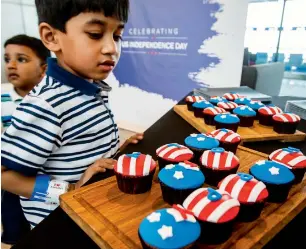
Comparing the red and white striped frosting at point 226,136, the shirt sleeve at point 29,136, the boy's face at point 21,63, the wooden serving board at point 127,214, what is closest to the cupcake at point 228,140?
the red and white striped frosting at point 226,136

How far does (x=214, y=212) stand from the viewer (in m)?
0.56

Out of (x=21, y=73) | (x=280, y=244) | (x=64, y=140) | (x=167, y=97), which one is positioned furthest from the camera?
(x=167, y=97)

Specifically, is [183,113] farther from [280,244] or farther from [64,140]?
[280,244]

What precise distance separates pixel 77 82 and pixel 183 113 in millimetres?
614

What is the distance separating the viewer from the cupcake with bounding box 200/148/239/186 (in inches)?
30.1

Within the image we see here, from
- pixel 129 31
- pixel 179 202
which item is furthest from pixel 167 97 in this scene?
pixel 179 202

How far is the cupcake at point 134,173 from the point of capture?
70 cm

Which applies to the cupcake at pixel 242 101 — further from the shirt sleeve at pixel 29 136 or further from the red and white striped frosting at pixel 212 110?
the shirt sleeve at pixel 29 136

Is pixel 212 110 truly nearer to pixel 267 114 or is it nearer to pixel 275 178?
pixel 267 114

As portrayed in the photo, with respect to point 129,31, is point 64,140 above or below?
below

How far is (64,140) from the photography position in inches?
35.8

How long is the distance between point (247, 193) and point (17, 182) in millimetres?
682

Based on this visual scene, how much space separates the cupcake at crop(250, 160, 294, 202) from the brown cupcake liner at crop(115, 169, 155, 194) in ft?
0.96

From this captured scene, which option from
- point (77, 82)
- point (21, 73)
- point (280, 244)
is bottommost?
point (280, 244)
